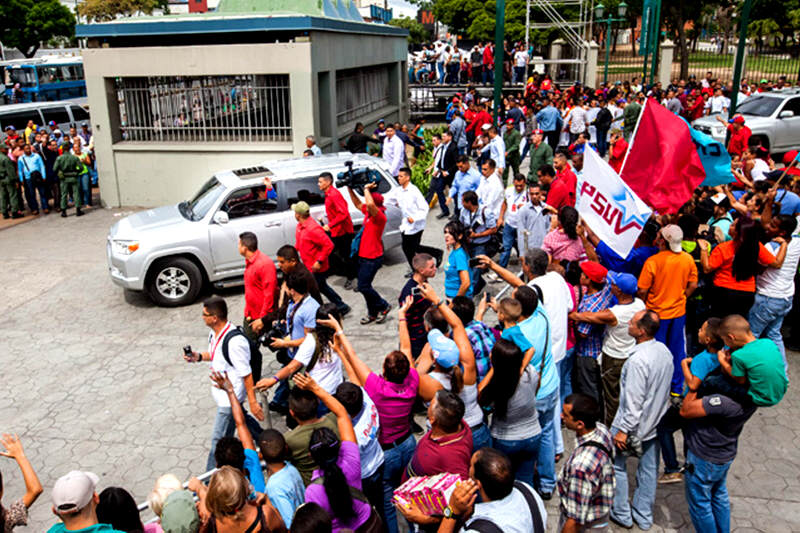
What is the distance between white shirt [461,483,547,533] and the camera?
131 inches

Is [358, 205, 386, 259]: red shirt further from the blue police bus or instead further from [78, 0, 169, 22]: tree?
[78, 0, 169, 22]: tree

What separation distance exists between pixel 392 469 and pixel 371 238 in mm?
4456

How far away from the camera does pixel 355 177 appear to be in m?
10.0

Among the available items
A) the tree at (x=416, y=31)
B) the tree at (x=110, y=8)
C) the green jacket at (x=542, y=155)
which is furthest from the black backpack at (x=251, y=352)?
the tree at (x=416, y=31)

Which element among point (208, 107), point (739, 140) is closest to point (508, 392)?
point (739, 140)

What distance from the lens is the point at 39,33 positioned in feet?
177

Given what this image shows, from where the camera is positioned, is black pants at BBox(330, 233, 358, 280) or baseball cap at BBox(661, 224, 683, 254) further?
black pants at BBox(330, 233, 358, 280)

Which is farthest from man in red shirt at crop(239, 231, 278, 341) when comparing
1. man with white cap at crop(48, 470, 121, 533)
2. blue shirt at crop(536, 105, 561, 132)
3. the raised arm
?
blue shirt at crop(536, 105, 561, 132)

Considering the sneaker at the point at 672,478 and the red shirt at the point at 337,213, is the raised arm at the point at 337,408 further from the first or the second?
the red shirt at the point at 337,213

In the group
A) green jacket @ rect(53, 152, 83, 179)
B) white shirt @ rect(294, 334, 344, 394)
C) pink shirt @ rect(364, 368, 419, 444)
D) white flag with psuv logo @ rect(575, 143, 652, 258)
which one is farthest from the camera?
green jacket @ rect(53, 152, 83, 179)

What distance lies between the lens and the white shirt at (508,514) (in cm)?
333

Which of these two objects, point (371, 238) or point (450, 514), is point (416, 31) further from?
point (450, 514)

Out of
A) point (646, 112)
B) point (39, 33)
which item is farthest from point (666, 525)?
point (39, 33)

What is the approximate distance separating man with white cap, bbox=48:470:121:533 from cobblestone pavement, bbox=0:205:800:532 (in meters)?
2.47
